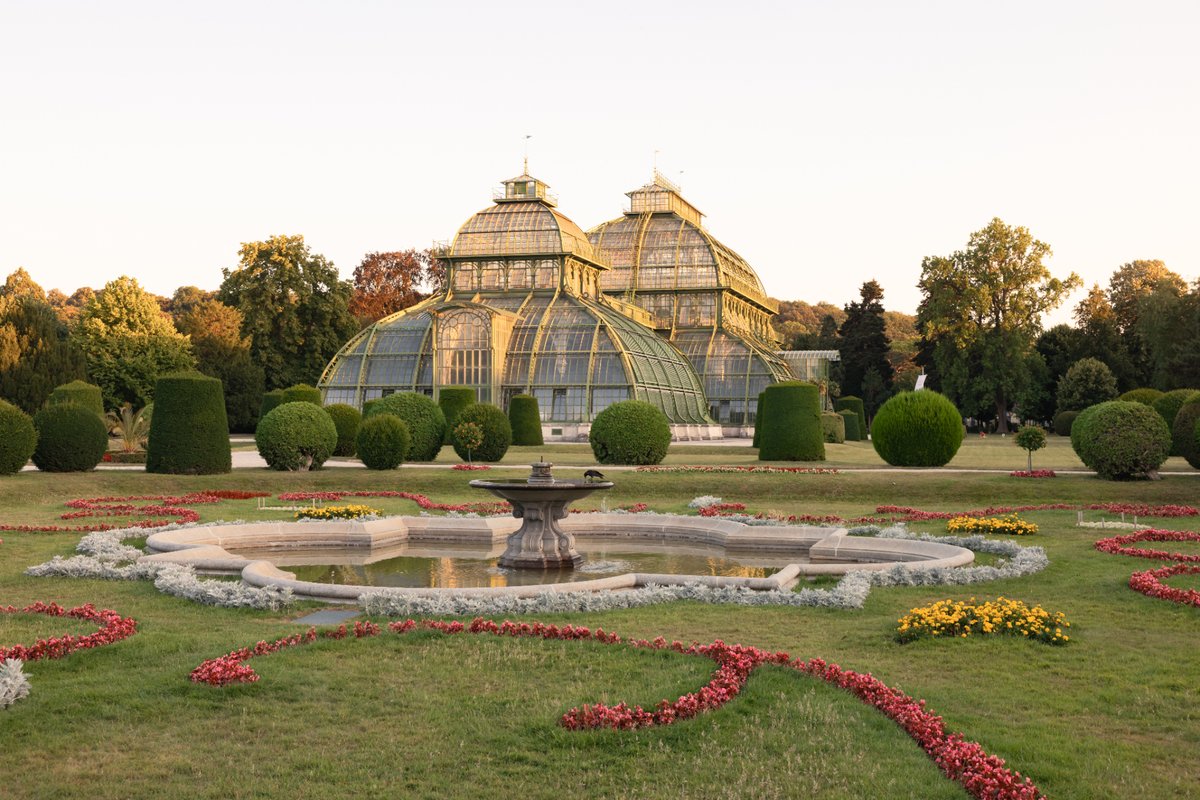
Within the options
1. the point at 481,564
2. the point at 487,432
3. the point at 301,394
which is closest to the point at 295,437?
the point at 487,432

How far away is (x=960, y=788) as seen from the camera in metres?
5.88

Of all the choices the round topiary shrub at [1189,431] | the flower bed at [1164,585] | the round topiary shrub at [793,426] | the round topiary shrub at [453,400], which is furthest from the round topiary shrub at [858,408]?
the flower bed at [1164,585]

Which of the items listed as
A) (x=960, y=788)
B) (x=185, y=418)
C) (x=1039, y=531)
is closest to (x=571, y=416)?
(x=185, y=418)

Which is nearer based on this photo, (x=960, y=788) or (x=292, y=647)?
(x=960, y=788)

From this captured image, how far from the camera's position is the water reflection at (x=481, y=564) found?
1366cm

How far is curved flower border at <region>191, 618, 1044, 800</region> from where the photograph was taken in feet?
19.6

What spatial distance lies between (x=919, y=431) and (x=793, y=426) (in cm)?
495

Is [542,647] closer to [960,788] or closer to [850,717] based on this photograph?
[850,717]

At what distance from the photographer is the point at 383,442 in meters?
30.1

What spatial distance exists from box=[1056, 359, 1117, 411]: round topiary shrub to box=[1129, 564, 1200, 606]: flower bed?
5788 centimetres

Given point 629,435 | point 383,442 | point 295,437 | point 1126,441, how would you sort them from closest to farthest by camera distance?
point 1126,441 → point 295,437 → point 383,442 → point 629,435

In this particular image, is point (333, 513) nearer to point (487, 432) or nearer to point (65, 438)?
point (65, 438)

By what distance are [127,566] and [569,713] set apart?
8698 millimetres

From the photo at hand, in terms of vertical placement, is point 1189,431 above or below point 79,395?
below
